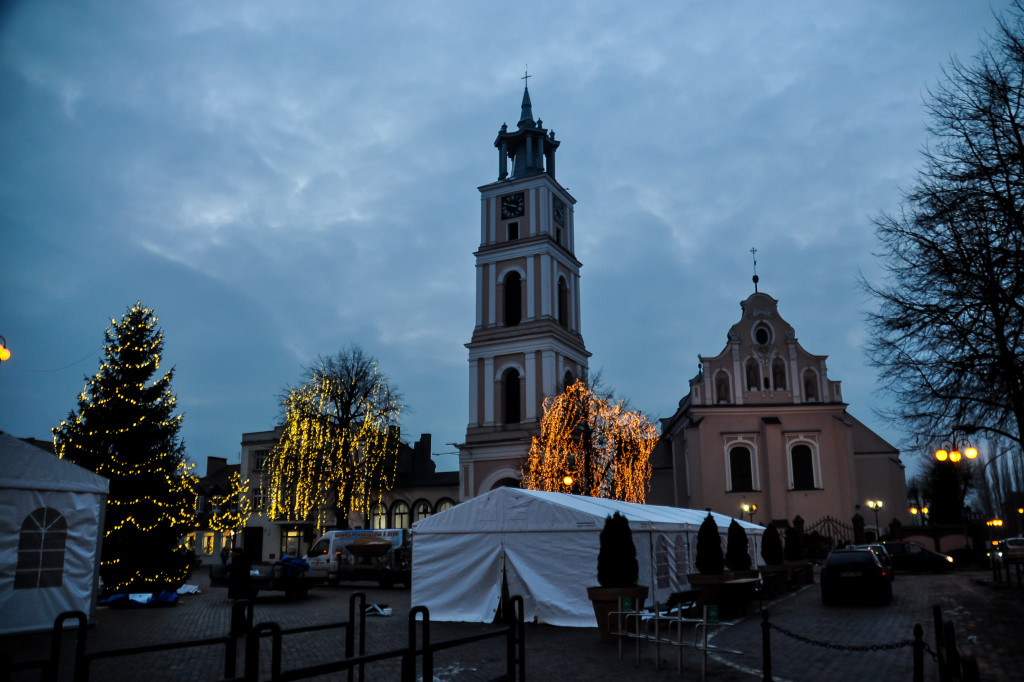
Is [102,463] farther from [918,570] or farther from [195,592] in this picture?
[918,570]

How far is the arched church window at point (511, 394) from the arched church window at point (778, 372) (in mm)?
15380

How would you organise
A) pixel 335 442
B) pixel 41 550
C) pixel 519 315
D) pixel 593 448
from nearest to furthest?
pixel 41 550, pixel 593 448, pixel 335 442, pixel 519 315

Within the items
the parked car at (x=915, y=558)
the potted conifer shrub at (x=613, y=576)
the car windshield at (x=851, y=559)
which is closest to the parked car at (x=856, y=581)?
the car windshield at (x=851, y=559)

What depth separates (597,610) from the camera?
47.9 feet

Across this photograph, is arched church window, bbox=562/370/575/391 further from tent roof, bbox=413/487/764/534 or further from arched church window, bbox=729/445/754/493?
tent roof, bbox=413/487/764/534

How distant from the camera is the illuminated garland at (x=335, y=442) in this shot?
43.8 metres

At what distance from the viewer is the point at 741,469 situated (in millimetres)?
47031

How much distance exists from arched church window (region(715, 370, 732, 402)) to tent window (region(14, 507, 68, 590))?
3849 cm

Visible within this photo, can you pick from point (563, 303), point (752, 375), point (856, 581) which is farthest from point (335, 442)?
point (856, 581)

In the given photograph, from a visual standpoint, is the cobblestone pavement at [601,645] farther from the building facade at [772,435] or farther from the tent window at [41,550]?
the building facade at [772,435]

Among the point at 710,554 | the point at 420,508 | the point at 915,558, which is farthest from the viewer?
the point at 420,508

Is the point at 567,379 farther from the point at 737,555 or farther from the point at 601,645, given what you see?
the point at 601,645

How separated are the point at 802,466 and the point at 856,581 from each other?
91.0 ft

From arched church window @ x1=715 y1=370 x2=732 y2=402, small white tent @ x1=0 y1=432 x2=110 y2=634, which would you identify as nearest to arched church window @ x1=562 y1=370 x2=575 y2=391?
arched church window @ x1=715 y1=370 x2=732 y2=402
